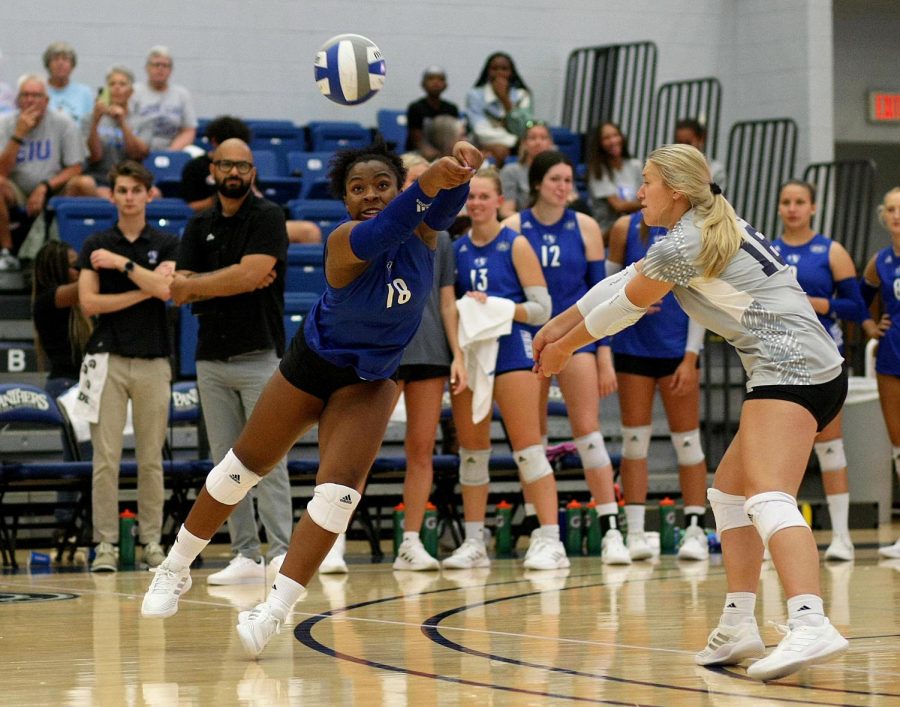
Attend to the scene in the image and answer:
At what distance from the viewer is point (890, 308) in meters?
8.82

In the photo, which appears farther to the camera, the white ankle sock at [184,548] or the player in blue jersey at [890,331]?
A: the player in blue jersey at [890,331]

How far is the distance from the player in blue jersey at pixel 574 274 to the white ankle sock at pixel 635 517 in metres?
0.12

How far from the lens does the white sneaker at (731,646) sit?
442 cm

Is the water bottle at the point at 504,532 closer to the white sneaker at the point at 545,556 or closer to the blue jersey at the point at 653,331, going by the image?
the white sneaker at the point at 545,556

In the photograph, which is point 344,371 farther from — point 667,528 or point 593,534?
point 667,528

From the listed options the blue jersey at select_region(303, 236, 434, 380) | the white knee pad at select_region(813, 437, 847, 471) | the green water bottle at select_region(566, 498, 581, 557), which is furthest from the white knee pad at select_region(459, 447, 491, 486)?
the blue jersey at select_region(303, 236, 434, 380)

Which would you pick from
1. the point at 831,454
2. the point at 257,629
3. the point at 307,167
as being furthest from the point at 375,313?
the point at 307,167

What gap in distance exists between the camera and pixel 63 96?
39.4 feet

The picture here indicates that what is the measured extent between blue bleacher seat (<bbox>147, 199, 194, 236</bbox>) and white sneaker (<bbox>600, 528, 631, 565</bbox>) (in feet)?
13.2

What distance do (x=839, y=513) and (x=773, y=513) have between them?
4.50 metres

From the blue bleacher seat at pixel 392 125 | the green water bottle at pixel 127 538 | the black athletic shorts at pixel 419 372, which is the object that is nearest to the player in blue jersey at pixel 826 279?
the black athletic shorts at pixel 419 372

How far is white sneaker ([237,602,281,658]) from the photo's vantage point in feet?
14.8

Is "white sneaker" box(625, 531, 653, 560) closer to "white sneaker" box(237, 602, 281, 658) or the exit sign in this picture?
"white sneaker" box(237, 602, 281, 658)

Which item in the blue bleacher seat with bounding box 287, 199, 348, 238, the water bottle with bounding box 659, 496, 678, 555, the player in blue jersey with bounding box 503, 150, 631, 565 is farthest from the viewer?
the blue bleacher seat with bounding box 287, 199, 348, 238
